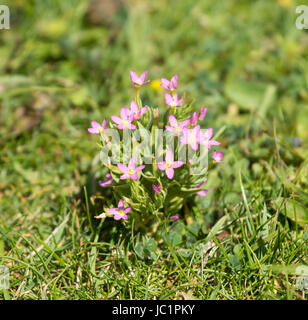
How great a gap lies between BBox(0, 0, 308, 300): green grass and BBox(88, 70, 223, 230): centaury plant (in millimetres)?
252

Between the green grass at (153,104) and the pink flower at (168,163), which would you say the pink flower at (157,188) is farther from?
the green grass at (153,104)

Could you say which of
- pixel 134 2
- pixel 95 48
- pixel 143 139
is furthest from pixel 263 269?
pixel 134 2

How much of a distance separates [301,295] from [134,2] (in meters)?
3.77

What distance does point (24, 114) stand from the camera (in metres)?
3.17

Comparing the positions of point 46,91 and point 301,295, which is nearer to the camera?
point 301,295

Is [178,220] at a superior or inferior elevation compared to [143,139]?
inferior

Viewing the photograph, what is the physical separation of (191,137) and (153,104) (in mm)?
1384

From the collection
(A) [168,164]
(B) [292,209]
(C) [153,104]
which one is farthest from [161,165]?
(C) [153,104]

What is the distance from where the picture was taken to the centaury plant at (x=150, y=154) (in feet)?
6.03

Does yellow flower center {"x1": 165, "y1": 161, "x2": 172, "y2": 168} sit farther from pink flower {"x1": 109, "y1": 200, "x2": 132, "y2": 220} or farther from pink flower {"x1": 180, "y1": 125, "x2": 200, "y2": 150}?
pink flower {"x1": 109, "y1": 200, "x2": 132, "y2": 220}

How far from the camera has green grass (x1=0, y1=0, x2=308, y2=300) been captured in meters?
1.96

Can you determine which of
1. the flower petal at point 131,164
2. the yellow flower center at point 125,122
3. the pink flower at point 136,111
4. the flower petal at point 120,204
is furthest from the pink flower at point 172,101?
the flower petal at point 120,204

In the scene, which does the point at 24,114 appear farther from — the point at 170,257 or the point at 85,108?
the point at 170,257

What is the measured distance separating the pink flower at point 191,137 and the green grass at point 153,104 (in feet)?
1.95
